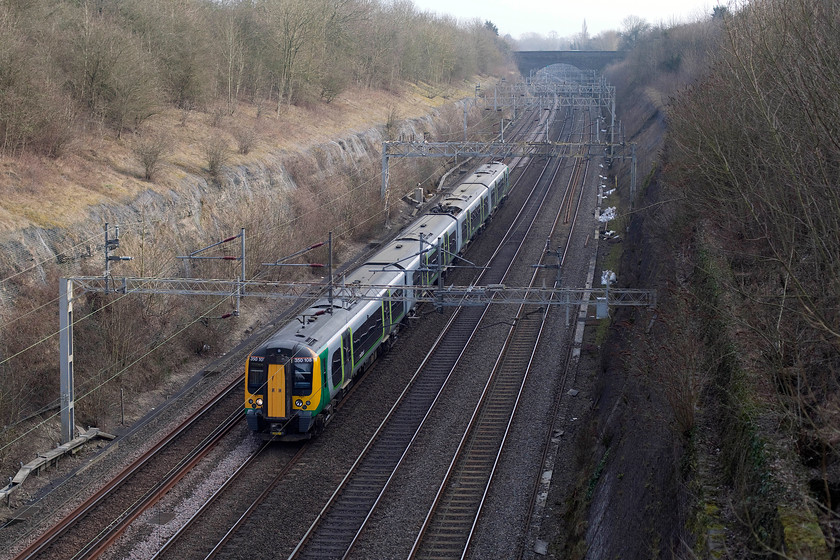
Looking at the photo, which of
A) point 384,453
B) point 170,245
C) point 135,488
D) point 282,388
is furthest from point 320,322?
point 170,245

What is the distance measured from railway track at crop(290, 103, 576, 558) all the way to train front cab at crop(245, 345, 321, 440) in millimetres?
1773

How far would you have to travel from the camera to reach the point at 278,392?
17.3 metres

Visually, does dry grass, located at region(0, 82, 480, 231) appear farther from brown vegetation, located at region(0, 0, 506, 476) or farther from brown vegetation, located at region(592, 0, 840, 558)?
brown vegetation, located at region(592, 0, 840, 558)

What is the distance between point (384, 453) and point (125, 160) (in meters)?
17.7

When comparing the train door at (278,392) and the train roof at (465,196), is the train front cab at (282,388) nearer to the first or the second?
the train door at (278,392)

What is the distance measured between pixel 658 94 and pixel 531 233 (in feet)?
116

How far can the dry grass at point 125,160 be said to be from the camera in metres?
22.8

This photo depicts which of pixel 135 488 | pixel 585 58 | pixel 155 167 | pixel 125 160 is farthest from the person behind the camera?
pixel 585 58

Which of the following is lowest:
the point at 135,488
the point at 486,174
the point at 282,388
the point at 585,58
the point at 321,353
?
the point at 135,488

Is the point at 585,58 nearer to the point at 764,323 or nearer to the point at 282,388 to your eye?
the point at 282,388

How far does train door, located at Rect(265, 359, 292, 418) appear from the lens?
17.2 metres

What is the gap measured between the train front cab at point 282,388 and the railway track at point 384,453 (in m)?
1.77

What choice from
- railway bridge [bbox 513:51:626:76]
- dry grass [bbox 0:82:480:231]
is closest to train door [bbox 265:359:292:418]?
dry grass [bbox 0:82:480:231]

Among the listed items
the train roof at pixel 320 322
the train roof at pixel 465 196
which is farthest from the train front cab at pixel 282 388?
the train roof at pixel 465 196
